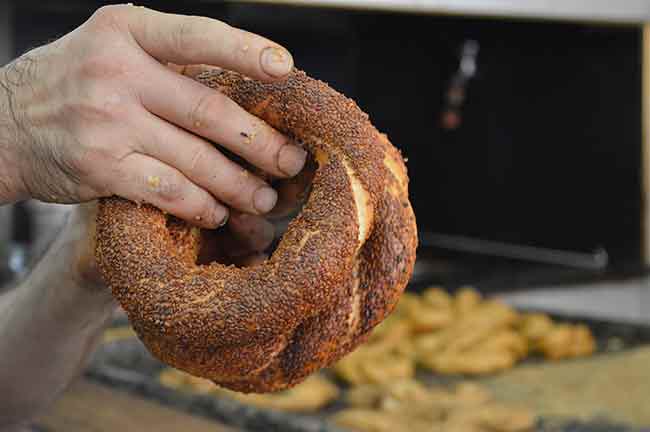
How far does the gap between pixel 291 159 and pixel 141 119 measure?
17 cm

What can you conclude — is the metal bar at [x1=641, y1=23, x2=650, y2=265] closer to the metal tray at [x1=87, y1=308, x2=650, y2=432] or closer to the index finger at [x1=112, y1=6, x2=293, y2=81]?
the metal tray at [x1=87, y1=308, x2=650, y2=432]

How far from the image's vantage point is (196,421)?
1.75 meters

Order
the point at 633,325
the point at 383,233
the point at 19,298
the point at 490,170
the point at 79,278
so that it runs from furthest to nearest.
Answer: the point at 490,170
the point at 633,325
the point at 19,298
the point at 79,278
the point at 383,233

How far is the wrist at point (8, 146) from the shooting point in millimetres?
935

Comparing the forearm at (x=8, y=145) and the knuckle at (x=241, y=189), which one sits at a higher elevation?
the knuckle at (x=241, y=189)

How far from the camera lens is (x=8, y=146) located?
943 mm

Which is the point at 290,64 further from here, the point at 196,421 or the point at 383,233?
the point at 196,421

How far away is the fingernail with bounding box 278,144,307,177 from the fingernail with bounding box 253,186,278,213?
0.03 metres

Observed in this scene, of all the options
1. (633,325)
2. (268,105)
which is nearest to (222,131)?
(268,105)

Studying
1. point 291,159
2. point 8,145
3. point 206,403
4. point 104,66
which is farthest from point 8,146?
point 206,403

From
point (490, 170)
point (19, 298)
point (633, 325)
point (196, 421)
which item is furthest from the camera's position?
point (490, 170)

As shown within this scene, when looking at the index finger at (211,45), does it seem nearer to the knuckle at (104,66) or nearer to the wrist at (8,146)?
the knuckle at (104,66)

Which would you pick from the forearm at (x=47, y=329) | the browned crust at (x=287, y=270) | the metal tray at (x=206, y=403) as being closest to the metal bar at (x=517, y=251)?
the metal tray at (x=206, y=403)

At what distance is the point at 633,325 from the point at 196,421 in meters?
1.58
